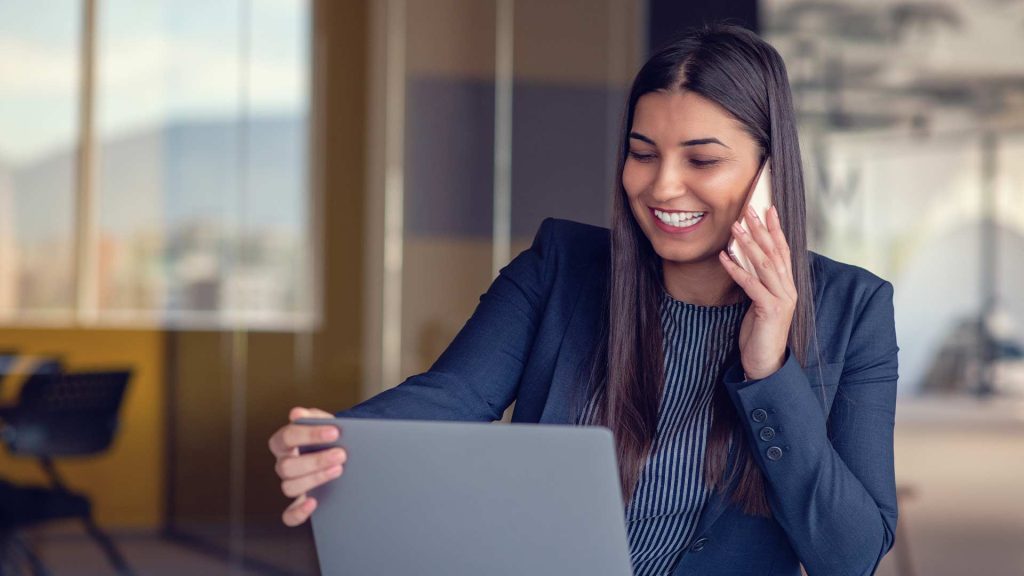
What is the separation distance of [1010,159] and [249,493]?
3.16 metres

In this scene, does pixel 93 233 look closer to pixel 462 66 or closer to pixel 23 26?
pixel 23 26

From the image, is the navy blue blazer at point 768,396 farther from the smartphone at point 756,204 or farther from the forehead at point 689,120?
the forehead at point 689,120

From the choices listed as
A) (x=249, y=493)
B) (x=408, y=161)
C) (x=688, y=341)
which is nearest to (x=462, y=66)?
(x=408, y=161)

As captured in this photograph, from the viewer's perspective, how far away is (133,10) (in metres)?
5.18

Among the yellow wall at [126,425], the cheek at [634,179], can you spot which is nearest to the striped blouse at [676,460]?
the cheek at [634,179]

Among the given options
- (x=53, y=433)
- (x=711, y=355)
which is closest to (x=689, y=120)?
(x=711, y=355)

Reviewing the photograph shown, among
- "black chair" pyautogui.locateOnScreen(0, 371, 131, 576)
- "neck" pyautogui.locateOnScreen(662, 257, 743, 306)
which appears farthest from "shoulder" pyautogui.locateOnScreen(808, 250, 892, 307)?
"black chair" pyautogui.locateOnScreen(0, 371, 131, 576)

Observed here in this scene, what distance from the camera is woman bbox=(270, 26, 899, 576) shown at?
138cm

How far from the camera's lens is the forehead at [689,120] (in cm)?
150

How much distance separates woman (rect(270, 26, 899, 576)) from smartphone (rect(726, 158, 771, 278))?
13mm

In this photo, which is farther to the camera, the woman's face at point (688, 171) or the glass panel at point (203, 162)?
the glass panel at point (203, 162)

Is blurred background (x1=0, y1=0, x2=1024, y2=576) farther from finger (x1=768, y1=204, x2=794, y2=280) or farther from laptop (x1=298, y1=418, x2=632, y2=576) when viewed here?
laptop (x1=298, y1=418, x2=632, y2=576)

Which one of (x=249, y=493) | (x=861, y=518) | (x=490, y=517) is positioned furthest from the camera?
(x=249, y=493)

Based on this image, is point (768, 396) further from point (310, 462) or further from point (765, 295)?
point (310, 462)
